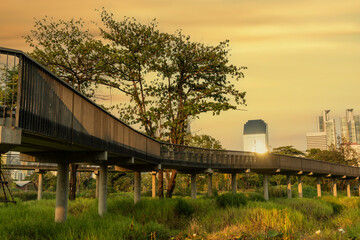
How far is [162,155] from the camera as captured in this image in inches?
933

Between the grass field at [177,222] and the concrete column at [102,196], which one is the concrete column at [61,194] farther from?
the concrete column at [102,196]

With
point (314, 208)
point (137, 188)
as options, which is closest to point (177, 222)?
point (137, 188)

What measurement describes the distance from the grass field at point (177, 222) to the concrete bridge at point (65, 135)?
69.9 inches

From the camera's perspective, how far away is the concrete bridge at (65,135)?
8.02 metres

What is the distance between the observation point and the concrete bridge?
802 centimetres

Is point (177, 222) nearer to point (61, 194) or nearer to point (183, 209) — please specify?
point (183, 209)

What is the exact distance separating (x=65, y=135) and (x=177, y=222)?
10318mm

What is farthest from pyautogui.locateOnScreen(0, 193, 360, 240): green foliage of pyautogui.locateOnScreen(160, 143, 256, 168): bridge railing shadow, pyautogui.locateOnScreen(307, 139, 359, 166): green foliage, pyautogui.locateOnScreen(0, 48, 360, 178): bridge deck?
pyautogui.locateOnScreen(307, 139, 359, 166): green foliage

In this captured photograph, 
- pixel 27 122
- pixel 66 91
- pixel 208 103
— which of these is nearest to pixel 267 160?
pixel 208 103

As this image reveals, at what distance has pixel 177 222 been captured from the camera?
18828mm

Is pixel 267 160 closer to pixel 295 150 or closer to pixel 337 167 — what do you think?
pixel 337 167

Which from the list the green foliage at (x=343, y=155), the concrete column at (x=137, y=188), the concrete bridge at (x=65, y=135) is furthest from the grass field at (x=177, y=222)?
the green foliage at (x=343, y=155)

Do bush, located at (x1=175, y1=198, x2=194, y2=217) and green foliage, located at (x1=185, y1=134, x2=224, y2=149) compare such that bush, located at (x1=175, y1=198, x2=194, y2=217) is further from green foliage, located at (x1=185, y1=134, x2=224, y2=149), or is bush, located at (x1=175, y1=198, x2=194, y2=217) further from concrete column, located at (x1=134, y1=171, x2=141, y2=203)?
green foliage, located at (x1=185, y1=134, x2=224, y2=149)

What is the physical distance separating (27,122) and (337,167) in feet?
140
